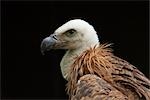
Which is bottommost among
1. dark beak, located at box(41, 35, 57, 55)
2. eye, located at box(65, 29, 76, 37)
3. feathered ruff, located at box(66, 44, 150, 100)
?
feathered ruff, located at box(66, 44, 150, 100)

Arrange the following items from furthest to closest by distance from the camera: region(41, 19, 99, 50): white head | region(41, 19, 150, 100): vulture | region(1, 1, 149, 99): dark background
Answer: region(1, 1, 149, 99): dark background < region(41, 19, 99, 50): white head < region(41, 19, 150, 100): vulture

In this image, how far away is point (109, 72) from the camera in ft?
20.4

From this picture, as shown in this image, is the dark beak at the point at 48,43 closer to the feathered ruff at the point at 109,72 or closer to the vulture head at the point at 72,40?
the vulture head at the point at 72,40

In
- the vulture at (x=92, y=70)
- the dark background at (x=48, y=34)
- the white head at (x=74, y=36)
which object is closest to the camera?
the vulture at (x=92, y=70)

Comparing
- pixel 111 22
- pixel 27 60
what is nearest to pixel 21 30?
pixel 27 60

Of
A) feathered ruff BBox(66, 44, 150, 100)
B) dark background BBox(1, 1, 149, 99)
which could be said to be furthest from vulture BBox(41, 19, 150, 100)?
dark background BBox(1, 1, 149, 99)

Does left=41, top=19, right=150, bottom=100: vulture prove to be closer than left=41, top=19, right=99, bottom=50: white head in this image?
Yes

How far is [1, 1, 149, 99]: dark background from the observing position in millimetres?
11875

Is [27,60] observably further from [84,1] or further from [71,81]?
[71,81]

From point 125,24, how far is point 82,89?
5.99 meters

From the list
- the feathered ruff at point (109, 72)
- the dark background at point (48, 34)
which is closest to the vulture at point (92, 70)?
the feathered ruff at point (109, 72)

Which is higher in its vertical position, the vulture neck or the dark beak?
the dark beak

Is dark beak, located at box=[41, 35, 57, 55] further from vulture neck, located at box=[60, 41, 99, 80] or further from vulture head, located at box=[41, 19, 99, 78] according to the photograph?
vulture neck, located at box=[60, 41, 99, 80]

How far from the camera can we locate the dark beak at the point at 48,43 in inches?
258
